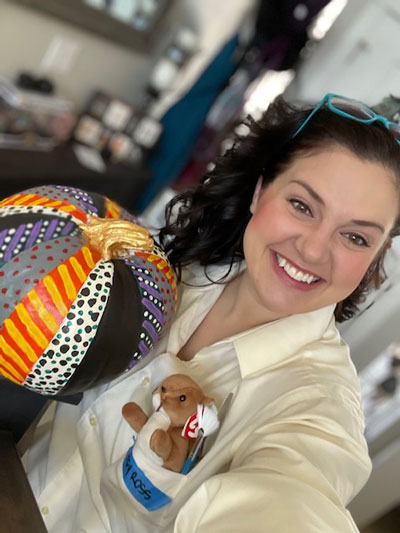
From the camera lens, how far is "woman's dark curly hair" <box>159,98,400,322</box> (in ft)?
2.91

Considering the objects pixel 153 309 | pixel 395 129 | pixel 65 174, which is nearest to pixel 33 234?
pixel 153 309

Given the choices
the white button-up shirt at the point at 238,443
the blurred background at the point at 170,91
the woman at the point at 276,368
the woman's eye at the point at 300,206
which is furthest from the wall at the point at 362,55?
the white button-up shirt at the point at 238,443

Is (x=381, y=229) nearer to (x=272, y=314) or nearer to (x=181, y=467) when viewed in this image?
(x=272, y=314)

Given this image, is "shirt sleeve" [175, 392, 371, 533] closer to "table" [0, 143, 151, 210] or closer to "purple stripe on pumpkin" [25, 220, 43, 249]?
"purple stripe on pumpkin" [25, 220, 43, 249]

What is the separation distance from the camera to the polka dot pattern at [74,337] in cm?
63

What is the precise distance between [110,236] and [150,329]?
0.17 meters

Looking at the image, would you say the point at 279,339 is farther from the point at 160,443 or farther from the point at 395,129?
the point at 395,129

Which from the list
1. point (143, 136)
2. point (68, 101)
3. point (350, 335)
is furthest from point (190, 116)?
point (350, 335)

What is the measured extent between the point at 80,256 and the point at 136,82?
7.41 feet

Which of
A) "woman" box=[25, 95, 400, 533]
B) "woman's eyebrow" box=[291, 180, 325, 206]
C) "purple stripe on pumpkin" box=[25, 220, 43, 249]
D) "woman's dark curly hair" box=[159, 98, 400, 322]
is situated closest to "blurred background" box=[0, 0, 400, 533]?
"woman's dark curly hair" box=[159, 98, 400, 322]

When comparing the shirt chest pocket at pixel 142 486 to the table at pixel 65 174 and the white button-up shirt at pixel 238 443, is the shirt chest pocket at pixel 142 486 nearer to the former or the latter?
the white button-up shirt at pixel 238 443

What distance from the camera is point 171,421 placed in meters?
0.74

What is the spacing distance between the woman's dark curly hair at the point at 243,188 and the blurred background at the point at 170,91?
1.08 feet

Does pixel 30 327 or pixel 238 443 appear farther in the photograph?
pixel 238 443
